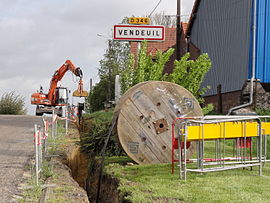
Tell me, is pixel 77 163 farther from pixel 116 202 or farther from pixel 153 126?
pixel 116 202

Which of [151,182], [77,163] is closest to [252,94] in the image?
[77,163]

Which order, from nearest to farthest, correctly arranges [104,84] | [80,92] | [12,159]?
[12,159] < [80,92] < [104,84]

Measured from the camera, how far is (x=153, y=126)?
7.98 metres

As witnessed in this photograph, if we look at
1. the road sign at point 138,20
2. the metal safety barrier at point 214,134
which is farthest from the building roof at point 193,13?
the metal safety barrier at point 214,134

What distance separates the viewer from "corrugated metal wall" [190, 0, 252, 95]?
1847cm

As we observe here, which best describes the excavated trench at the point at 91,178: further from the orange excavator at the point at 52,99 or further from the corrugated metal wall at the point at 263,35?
the orange excavator at the point at 52,99

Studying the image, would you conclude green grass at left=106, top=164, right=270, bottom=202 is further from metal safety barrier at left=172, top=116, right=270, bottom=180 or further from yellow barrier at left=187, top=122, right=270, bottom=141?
yellow barrier at left=187, top=122, right=270, bottom=141

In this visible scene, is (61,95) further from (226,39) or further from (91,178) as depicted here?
(91,178)

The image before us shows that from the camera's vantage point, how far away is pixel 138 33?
1553 cm

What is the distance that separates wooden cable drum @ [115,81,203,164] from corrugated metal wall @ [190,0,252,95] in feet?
34.9

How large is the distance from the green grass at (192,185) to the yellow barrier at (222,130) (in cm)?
61

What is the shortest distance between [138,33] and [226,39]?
22.5 feet

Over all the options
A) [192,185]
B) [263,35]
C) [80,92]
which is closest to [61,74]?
[80,92]

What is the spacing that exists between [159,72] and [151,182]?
15.6 feet
